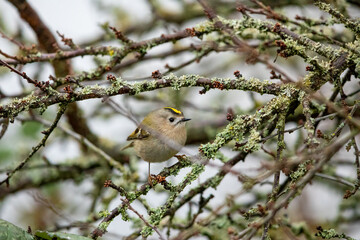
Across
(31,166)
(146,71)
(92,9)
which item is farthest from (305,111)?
(92,9)

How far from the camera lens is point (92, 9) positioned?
5.75m

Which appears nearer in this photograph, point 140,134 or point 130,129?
point 140,134

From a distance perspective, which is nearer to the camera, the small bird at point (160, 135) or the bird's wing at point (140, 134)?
the small bird at point (160, 135)

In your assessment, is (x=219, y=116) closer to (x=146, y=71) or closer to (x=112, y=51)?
(x=146, y=71)

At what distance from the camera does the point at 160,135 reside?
3508 mm

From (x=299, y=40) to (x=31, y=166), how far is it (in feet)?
9.74

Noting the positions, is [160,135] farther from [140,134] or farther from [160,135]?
[140,134]

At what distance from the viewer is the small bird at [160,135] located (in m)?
3.54

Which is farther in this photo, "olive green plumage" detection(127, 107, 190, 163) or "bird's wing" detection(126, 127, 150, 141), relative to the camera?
"bird's wing" detection(126, 127, 150, 141)

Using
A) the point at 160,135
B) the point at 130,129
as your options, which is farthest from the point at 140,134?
the point at 130,129

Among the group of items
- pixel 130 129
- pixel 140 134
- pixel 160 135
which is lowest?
pixel 160 135

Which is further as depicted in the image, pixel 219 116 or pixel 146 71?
pixel 146 71

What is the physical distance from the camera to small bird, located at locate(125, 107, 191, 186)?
11.6 ft

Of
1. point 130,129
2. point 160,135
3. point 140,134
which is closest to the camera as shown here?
point 160,135
